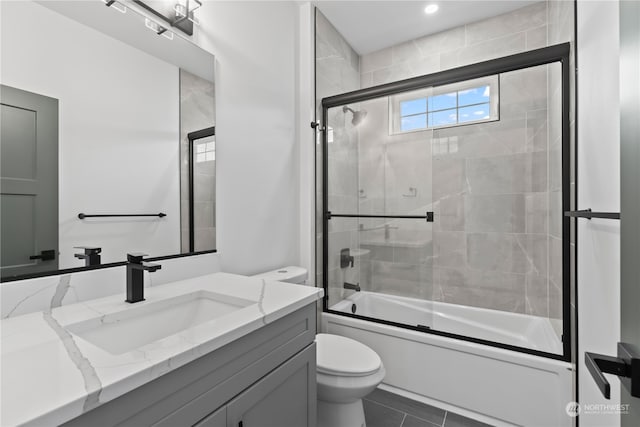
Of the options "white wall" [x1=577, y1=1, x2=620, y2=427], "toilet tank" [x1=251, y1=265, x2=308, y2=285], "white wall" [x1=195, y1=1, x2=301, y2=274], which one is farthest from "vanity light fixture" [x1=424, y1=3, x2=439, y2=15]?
"toilet tank" [x1=251, y1=265, x2=308, y2=285]

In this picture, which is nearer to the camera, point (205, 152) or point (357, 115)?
point (205, 152)

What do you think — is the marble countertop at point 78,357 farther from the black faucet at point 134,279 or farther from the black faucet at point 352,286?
the black faucet at point 352,286

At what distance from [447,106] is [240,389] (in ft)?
7.46

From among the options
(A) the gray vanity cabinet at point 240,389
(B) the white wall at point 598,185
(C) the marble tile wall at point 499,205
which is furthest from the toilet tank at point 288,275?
(B) the white wall at point 598,185

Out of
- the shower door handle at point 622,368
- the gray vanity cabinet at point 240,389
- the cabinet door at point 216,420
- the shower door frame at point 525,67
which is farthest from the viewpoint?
the shower door frame at point 525,67

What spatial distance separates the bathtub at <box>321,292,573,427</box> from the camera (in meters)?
1.53

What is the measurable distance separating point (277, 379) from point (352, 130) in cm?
192

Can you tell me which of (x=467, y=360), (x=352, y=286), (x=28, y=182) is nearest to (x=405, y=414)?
(x=467, y=360)

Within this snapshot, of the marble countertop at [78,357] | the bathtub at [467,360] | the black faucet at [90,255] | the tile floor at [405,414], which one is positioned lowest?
the tile floor at [405,414]

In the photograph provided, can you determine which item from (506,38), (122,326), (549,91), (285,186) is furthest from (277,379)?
(506,38)

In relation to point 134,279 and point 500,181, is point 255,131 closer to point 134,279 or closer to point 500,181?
point 134,279

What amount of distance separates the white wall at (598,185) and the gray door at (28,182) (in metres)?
1.76

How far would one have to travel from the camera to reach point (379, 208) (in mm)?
2357

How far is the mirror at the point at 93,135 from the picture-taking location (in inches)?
35.5
